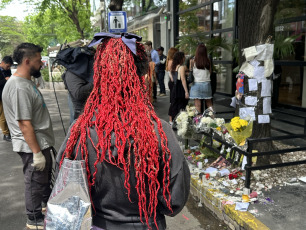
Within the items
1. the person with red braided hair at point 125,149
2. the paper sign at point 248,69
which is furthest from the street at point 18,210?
the person with red braided hair at point 125,149

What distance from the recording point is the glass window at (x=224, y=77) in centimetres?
1027

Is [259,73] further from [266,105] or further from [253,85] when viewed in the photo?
[266,105]

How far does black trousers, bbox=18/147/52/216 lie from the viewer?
315 centimetres

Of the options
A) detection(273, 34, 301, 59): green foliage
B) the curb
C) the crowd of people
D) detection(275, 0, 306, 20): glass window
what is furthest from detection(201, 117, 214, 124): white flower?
detection(275, 0, 306, 20): glass window

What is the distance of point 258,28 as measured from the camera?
3975 millimetres

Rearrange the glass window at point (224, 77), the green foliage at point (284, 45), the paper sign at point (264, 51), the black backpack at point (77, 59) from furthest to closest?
the glass window at point (224, 77) < the green foliage at point (284, 45) < the paper sign at point (264, 51) < the black backpack at point (77, 59)

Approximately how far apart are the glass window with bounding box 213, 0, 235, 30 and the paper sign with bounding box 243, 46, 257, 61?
6.15 m

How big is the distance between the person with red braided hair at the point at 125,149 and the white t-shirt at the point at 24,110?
1606mm

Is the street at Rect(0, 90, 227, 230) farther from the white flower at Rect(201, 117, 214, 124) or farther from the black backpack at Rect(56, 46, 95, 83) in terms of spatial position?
the black backpack at Rect(56, 46, 95, 83)

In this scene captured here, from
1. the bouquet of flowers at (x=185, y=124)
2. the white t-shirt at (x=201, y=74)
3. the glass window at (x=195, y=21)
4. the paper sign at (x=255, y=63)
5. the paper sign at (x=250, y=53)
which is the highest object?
the glass window at (x=195, y=21)

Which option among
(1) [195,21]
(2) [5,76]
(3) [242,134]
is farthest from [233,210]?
(1) [195,21]

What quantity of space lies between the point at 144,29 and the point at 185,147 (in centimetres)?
1443

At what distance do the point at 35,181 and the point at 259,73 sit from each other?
10.1 feet

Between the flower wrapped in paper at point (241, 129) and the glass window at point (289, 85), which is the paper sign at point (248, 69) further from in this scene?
the glass window at point (289, 85)
